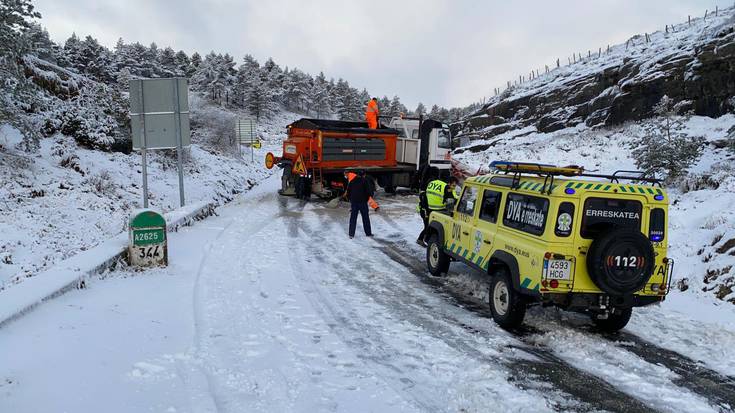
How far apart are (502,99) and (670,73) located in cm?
2463

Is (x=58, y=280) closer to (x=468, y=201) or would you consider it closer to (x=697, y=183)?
(x=468, y=201)

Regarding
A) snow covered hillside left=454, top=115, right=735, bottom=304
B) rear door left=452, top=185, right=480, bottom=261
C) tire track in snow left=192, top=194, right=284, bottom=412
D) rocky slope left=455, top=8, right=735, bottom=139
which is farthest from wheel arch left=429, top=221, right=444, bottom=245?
rocky slope left=455, top=8, right=735, bottom=139

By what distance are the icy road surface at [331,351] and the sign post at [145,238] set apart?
1.02ft

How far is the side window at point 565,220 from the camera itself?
5746 millimetres

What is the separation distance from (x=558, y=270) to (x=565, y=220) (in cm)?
60

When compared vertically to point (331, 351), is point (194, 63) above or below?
above

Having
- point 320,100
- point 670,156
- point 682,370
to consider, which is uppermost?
point 320,100

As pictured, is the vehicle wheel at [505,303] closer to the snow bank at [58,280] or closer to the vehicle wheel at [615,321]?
the vehicle wheel at [615,321]

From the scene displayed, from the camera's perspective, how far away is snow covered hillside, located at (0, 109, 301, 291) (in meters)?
9.97

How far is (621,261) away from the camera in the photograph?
220 inches

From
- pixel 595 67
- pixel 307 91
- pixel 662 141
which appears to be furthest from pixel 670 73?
pixel 307 91

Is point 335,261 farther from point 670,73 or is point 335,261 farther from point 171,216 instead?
point 670,73

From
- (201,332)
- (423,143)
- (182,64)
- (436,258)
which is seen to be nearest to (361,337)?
(201,332)

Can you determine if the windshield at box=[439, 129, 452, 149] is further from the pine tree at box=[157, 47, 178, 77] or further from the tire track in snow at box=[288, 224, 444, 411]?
the pine tree at box=[157, 47, 178, 77]
